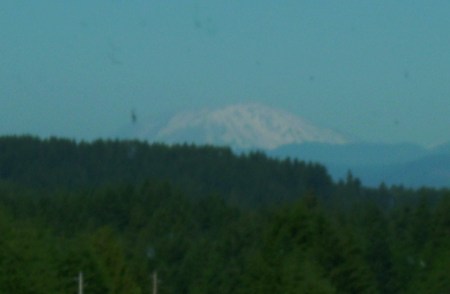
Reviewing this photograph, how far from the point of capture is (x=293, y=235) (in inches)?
1666

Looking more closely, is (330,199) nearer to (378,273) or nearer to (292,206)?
(378,273)

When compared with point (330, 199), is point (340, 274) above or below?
below

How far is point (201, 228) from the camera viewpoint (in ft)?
332

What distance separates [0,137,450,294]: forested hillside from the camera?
36000 millimetres

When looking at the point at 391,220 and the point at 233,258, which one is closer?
the point at 233,258

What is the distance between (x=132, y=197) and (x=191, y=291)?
165ft

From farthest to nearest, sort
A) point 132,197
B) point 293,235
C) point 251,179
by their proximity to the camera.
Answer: point 251,179 < point 132,197 < point 293,235

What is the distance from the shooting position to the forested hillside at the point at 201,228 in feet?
118

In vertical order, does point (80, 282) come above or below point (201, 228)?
below

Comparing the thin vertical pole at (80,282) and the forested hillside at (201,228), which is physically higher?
the forested hillside at (201,228)

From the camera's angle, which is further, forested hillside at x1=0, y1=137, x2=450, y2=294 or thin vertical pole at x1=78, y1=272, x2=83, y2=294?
forested hillside at x1=0, y1=137, x2=450, y2=294

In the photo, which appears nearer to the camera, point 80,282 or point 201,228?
point 80,282

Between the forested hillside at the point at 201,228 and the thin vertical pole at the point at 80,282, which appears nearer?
the thin vertical pole at the point at 80,282

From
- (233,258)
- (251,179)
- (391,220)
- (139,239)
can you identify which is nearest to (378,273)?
(233,258)
